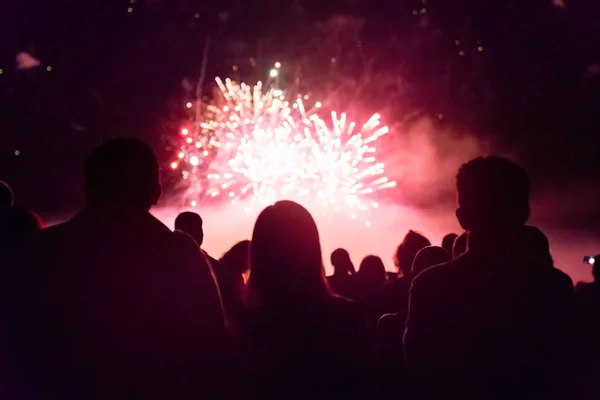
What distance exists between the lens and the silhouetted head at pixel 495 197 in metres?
2.43

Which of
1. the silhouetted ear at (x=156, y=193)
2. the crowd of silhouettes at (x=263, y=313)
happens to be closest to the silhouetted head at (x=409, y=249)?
the crowd of silhouettes at (x=263, y=313)

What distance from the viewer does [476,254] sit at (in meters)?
2.36

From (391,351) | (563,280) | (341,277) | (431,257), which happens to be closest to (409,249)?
(341,277)

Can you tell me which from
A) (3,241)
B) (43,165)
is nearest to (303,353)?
(3,241)

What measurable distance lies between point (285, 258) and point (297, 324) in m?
0.28

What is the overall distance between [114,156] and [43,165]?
587 inches

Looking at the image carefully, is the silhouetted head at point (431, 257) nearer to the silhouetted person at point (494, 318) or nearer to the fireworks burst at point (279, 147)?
the silhouetted person at point (494, 318)

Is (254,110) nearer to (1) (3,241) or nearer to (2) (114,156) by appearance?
(1) (3,241)

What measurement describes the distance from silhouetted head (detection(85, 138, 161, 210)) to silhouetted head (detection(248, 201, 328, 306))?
22.6 inches

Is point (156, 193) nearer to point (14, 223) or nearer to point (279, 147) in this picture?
point (14, 223)

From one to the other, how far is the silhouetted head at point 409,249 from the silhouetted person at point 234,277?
58.2 inches

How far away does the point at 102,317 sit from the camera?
193cm

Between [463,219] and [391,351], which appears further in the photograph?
[391,351]

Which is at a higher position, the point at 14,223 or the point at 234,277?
the point at 14,223
